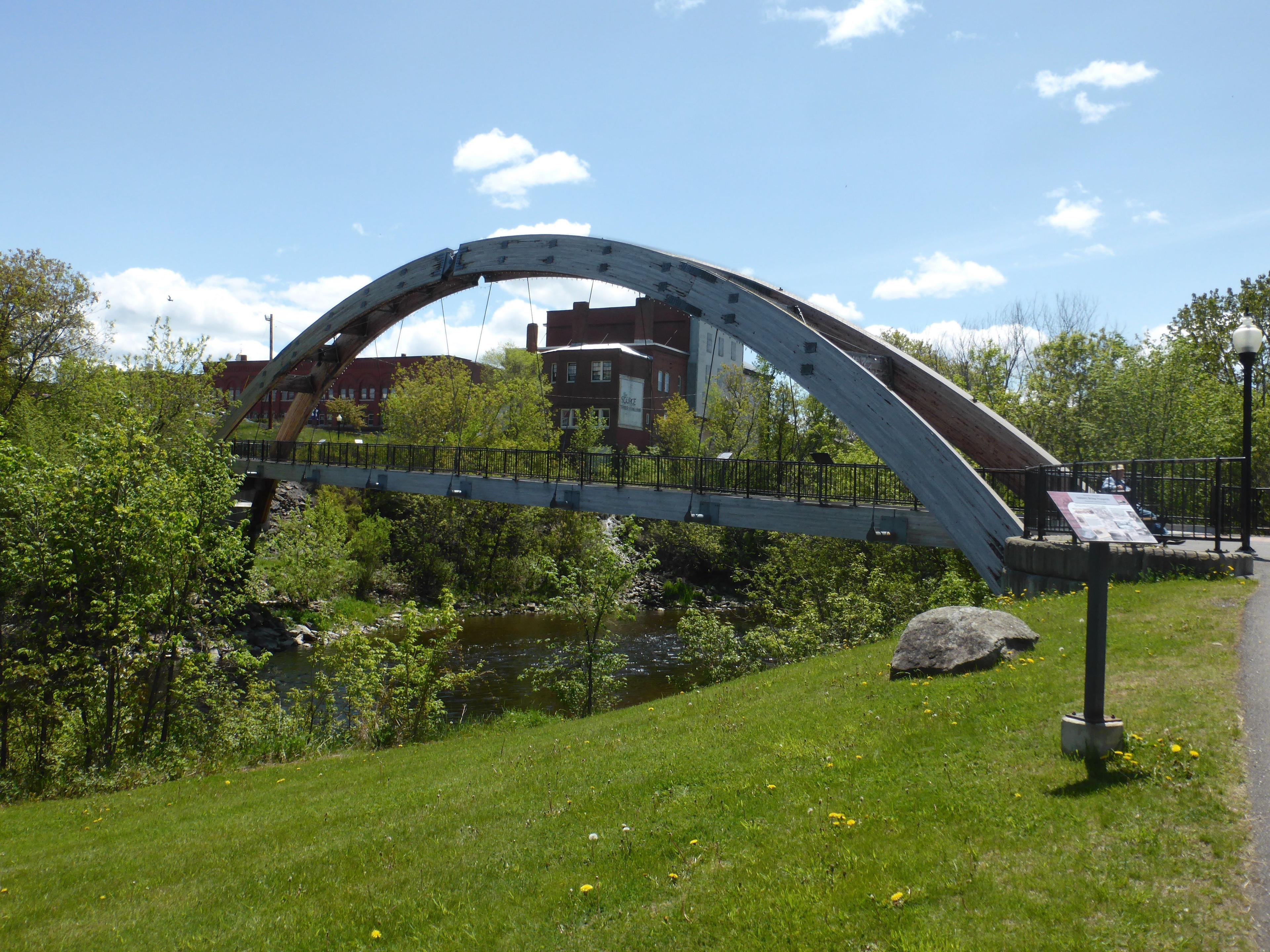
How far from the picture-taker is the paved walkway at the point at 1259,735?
3.72m

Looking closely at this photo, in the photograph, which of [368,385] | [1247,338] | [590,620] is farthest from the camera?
[368,385]

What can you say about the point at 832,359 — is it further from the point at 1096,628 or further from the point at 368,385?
the point at 368,385

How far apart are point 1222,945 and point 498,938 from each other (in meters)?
3.52

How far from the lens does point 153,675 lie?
586 inches

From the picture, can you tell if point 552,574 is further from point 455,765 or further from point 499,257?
point 499,257

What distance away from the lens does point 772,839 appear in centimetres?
511

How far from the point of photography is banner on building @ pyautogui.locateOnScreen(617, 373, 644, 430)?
59.5 m

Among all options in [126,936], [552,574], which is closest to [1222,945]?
[126,936]

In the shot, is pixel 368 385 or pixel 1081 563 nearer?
pixel 1081 563

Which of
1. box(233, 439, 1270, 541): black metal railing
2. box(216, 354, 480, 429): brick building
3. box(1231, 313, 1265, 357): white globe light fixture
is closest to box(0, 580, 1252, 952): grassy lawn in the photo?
box(233, 439, 1270, 541): black metal railing

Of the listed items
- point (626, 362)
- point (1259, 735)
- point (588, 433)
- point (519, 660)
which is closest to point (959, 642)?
point (1259, 735)

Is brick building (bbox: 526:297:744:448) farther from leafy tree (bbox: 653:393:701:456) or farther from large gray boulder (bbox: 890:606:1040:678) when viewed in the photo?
large gray boulder (bbox: 890:606:1040:678)

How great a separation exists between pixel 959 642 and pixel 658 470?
12.7 m

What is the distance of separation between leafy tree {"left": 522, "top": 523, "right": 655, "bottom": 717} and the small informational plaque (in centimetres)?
1112
